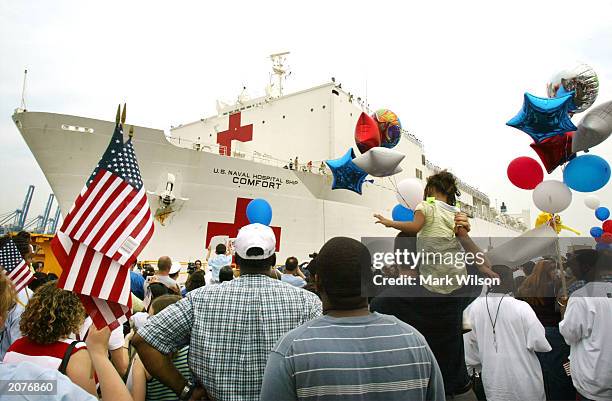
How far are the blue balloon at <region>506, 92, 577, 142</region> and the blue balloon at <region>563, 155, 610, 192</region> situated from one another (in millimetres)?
367

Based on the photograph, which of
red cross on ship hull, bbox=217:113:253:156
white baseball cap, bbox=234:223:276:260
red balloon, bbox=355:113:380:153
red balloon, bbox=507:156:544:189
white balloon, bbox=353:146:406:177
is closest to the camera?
white baseball cap, bbox=234:223:276:260

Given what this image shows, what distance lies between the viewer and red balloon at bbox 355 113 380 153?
5.21m

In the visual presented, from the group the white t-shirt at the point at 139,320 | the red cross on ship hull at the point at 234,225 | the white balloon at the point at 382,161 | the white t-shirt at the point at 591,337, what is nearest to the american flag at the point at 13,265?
the white t-shirt at the point at 139,320

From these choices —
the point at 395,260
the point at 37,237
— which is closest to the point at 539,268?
the point at 395,260

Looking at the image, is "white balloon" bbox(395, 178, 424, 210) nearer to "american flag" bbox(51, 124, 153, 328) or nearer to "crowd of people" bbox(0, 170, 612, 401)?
"crowd of people" bbox(0, 170, 612, 401)

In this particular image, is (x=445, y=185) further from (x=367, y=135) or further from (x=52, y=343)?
(x=367, y=135)

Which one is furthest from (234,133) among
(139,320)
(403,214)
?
(139,320)

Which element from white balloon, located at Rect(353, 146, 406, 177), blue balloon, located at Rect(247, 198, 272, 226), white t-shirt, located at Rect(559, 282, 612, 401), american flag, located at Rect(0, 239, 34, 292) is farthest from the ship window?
white t-shirt, located at Rect(559, 282, 612, 401)

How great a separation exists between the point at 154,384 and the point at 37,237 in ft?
37.3

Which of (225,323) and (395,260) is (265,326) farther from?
(395,260)

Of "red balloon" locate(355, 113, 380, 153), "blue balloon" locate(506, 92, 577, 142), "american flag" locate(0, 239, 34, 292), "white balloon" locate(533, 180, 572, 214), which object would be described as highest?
"red balloon" locate(355, 113, 380, 153)

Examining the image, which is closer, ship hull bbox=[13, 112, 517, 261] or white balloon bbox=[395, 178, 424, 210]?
white balloon bbox=[395, 178, 424, 210]

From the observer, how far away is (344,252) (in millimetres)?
1155

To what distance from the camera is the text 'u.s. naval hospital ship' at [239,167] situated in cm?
967
